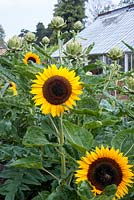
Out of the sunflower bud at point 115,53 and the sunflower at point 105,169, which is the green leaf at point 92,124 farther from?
the sunflower bud at point 115,53

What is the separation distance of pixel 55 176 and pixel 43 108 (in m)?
0.21

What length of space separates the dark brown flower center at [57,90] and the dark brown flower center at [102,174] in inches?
5.4

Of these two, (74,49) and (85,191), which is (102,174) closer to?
(85,191)

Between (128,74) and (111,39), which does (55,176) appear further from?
(111,39)

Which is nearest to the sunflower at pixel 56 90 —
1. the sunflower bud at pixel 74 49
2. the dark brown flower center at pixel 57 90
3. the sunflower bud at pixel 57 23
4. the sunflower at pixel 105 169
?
the dark brown flower center at pixel 57 90

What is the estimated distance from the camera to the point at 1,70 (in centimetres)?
109

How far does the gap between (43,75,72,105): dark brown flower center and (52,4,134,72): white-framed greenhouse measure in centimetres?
1150

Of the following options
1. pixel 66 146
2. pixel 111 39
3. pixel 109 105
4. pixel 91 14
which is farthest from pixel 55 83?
pixel 91 14

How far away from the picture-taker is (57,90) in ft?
3.05

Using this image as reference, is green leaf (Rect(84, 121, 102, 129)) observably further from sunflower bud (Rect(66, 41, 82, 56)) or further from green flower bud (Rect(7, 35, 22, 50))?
green flower bud (Rect(7, 35, 22, 50))

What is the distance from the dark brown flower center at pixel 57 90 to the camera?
3.07 ft

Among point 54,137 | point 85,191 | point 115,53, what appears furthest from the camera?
point 115,53

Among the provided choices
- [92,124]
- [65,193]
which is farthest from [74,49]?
[65,193]

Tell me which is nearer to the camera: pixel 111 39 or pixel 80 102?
pixel 80 102
